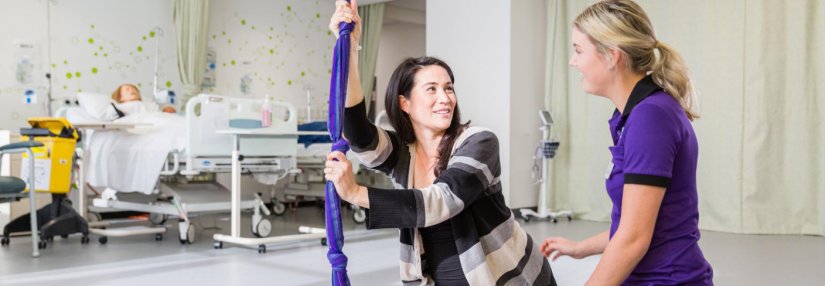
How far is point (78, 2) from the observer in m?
6.55

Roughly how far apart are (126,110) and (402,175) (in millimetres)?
4980

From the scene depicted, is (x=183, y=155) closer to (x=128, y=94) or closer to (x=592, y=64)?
(x=128, y=94)

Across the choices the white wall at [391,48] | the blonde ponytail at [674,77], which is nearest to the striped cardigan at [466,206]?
the blonde ponytail at [674,77]

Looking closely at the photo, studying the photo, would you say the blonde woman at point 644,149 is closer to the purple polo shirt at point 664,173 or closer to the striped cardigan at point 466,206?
the purple polo shirt at point 664,173

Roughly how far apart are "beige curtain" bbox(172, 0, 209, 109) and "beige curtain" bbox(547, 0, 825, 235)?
464 cm

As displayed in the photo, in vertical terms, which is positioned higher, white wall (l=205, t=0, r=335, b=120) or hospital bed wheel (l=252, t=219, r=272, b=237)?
white wall (l=205, t=0, r=335, b=120)

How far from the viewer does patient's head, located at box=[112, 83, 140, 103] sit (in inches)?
245

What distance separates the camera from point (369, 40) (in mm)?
9023

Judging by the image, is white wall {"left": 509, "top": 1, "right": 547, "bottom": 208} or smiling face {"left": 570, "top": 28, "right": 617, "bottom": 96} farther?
white wall {"left": 509, "top": 1, "right": 547, "bottom": 208}

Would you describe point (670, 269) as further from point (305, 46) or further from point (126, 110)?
point (305, 46)

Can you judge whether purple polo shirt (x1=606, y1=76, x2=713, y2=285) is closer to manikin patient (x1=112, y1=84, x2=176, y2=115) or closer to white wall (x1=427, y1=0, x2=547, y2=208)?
white wall (x1=427, y1=0, x2=547, y2=208)

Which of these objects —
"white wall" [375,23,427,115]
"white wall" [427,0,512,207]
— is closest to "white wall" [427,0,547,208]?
"white wall" [427,0,512,207]

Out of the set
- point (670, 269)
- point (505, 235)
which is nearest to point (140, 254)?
point (505, 235)

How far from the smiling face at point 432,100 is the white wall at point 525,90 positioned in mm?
4837
